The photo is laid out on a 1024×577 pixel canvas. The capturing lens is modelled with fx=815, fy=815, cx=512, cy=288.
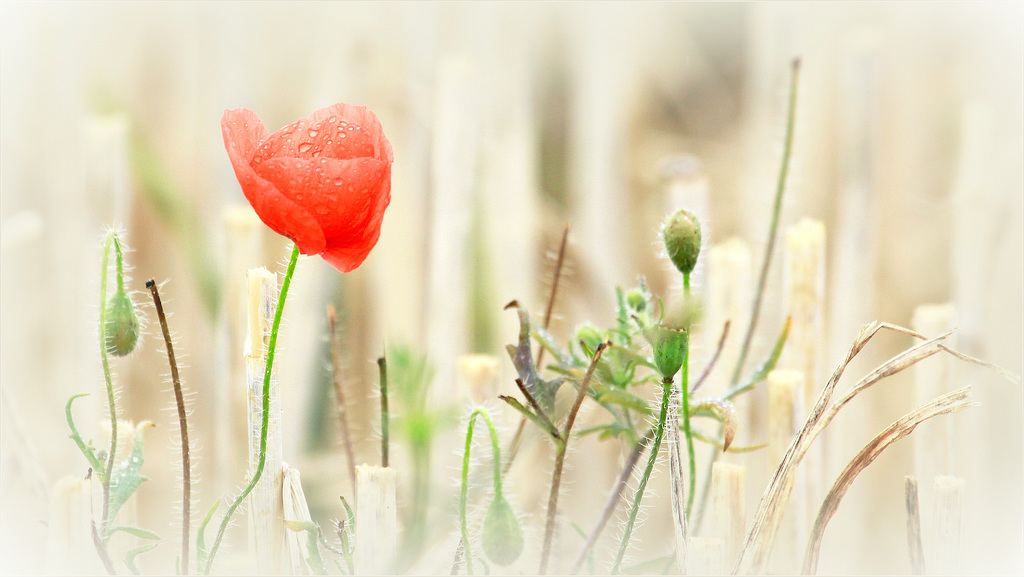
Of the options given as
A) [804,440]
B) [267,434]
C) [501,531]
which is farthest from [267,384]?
[804,440]

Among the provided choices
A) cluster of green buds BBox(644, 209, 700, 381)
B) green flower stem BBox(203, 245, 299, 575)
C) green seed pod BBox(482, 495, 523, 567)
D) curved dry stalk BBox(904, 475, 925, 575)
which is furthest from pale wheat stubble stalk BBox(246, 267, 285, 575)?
curved dry stalk BBox(904, 475, 925, 575)

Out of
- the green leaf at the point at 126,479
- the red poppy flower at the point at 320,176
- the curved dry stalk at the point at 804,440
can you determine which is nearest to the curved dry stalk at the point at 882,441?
the curved dry stalk at the point at 804,440

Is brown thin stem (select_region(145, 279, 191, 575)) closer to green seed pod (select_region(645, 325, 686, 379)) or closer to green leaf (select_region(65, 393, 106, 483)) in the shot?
green leaf (select_region(65, 393, 106, 483))

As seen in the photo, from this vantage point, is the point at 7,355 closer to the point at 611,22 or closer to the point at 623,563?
the point at 623,563

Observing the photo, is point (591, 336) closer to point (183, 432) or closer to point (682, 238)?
point (682, 238)

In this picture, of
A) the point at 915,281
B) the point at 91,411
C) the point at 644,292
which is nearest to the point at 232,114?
the point at 644,292

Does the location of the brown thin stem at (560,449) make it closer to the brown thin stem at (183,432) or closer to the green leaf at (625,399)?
the green leaf at (625,399)
